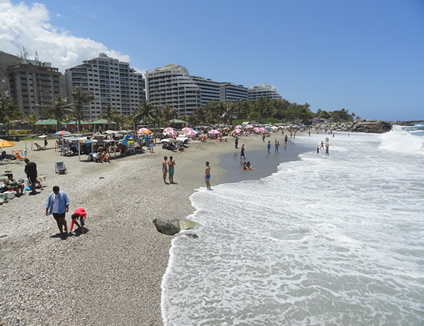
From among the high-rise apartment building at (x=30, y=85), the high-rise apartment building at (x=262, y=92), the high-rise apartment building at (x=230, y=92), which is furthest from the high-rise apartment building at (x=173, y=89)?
the high-rise apartment building at (x=262, y=92)

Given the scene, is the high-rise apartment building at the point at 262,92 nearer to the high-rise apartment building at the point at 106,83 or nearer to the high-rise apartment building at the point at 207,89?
the high-rise apartment building at the point at 207,89

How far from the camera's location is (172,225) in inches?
328

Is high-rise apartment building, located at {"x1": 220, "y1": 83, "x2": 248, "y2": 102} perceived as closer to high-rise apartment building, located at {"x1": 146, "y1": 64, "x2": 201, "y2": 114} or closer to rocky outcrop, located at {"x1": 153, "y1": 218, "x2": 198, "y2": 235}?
high-rise apartment building, located at {"x1": 146, "y1": 64, "x2": 201, "y2": 114}

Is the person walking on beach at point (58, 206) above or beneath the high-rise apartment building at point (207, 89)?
beneath

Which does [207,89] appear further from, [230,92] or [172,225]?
[172,225]

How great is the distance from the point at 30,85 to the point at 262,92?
133752 millimetres

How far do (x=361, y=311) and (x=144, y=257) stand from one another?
197 inches

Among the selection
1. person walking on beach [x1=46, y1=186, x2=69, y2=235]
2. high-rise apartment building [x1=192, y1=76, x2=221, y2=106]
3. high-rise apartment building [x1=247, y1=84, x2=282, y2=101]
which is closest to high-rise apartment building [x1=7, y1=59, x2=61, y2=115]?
high-rise apartment building [x1=192, y1=76, x2=221, y2=106]

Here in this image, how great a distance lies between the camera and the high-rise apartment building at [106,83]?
111 m

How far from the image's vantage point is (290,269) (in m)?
6.67

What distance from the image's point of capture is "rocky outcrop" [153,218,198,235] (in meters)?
8.18

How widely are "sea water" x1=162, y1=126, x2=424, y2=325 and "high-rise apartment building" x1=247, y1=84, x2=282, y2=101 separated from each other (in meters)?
176

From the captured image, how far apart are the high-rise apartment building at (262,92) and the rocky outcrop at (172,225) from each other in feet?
587

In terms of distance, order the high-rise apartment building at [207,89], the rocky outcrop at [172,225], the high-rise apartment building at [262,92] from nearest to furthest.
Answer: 1. the rocky outcrop at [172,225]
2. the high-rise apartment building at [207,89]
3. the high-rise apartment building at [262,92]
